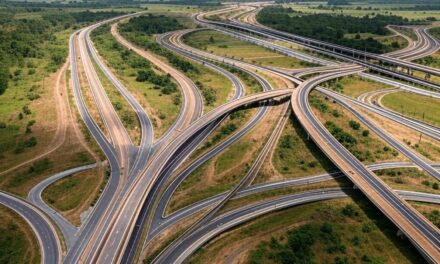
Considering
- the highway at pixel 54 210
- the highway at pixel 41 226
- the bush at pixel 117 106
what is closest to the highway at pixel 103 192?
the highway at pixel 54 210

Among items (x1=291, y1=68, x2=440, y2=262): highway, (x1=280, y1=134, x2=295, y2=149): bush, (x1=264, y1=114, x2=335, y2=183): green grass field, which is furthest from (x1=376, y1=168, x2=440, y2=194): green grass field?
(x1=280, y1=134, x2=295, y2=149): bush

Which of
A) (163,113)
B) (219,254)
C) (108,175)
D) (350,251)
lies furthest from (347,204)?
(163,113)

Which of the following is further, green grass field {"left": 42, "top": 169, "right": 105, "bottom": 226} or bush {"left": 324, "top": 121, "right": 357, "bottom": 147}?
bush {"left": 324, "top": 121, "right": 357, "bottom": 147}

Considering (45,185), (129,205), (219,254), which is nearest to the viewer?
(219,254)

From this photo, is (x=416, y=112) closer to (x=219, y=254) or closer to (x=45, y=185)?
(x=219, y=254)

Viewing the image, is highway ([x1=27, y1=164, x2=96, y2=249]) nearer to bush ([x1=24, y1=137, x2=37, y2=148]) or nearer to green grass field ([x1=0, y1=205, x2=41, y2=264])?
green grass field ([x1=0, y1=205, x2=41, y2=264])

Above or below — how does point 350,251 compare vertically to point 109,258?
below

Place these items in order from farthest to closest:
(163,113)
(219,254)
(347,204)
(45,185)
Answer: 1. (163,113)
2. (45,185)
3. (347,204)
4. (219,254)

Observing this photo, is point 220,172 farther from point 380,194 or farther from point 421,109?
point 421,109
